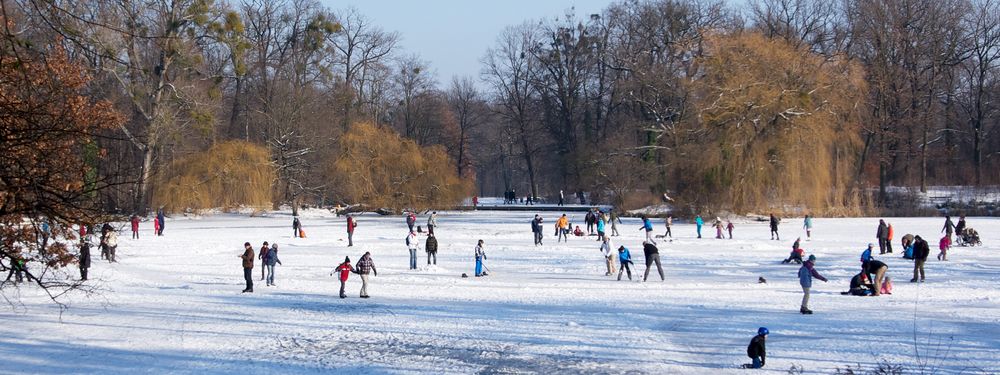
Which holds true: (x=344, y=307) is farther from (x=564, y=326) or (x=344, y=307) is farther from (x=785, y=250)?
(x=785, y=250)

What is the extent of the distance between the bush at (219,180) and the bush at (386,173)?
4525 millimetres

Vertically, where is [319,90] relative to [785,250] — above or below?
above

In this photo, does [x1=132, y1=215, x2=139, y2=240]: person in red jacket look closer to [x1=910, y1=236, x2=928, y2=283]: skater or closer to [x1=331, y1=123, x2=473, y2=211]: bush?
[x1=331, y1=123, x2=473, y2=211]: bush

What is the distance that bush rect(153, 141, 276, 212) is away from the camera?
44719 mm

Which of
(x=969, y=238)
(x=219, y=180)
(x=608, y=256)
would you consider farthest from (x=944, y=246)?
(x=219, y=180)

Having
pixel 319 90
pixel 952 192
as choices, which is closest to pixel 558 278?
pixel 952 192

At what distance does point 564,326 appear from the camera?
1495cm

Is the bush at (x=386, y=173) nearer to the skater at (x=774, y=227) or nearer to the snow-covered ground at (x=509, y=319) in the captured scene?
the skater at (x=774, y=227)

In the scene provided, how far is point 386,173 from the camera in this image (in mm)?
49969

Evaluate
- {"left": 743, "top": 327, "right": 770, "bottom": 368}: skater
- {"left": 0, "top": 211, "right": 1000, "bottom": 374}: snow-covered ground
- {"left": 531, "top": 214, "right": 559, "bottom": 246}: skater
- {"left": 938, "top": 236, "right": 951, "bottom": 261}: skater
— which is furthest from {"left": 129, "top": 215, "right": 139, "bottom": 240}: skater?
{"left": 938, "top": 236, "right": 951, "bottom": 261}: skater

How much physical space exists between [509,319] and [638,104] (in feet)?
134

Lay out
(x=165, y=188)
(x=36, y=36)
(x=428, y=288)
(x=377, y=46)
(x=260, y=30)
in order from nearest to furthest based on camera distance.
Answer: (x=36, y=36) → (x=428, y=288) → (x=165, y=188) → (x=260, y=30) → (x=377, y=46)

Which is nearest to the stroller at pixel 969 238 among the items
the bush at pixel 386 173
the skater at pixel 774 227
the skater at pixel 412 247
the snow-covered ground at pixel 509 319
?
the snow-covered ground at pixel 509 319

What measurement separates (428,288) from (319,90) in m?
42.5
